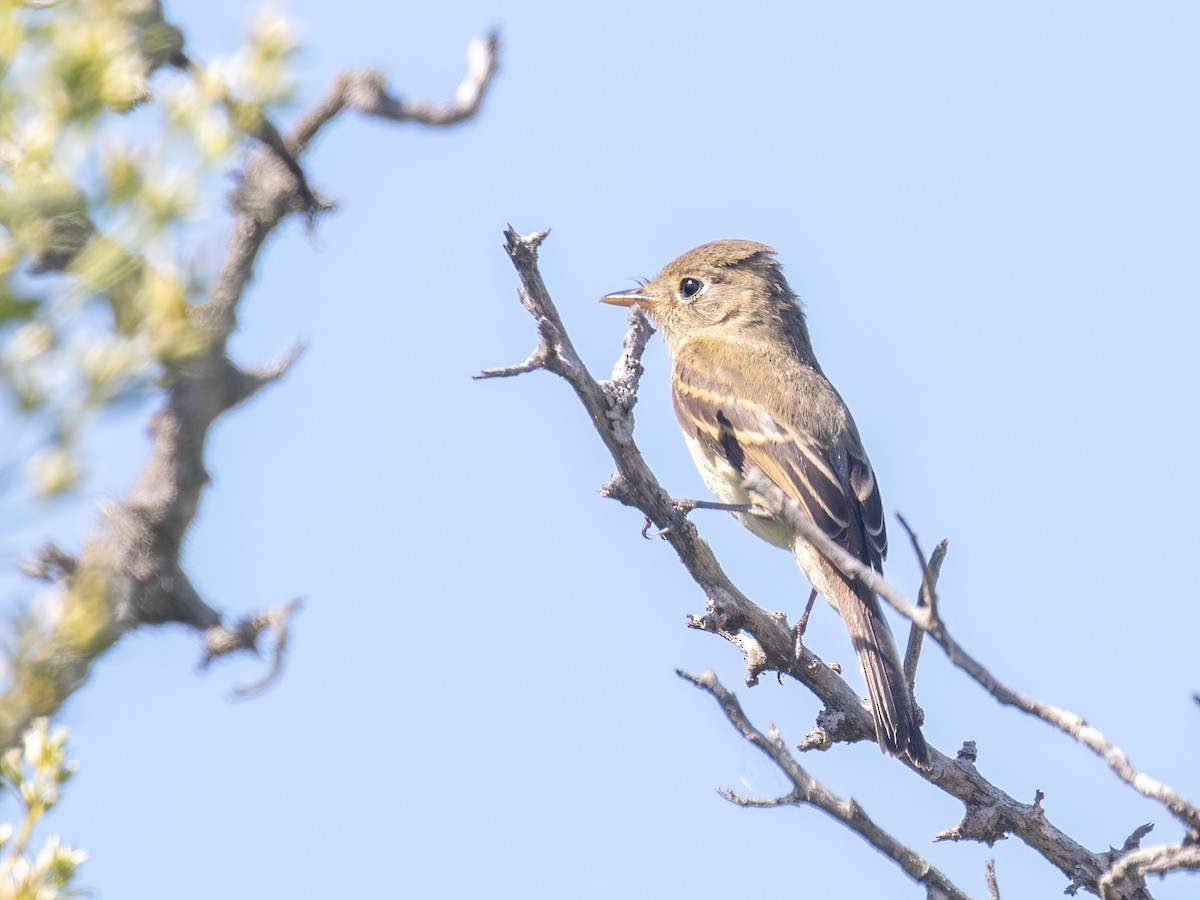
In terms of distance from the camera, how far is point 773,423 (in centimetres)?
747

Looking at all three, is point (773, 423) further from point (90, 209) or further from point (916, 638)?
point (90, 209)

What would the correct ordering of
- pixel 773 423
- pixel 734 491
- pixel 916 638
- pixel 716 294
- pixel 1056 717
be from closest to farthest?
pixel 1056 717, pixel 916 638, pixel 734 491, pixel 773 423, pixel 716 294

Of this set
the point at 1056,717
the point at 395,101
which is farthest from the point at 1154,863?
the point at 395,101

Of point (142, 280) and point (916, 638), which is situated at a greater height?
point (916, 638)

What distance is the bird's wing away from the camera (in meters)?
7.11

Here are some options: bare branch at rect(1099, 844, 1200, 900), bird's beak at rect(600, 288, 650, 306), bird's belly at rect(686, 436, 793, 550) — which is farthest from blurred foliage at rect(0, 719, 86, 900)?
bird's beak at rect(600, 288, 650, 306)

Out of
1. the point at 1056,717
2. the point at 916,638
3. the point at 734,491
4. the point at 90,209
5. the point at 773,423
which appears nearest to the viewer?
the point at 90,209

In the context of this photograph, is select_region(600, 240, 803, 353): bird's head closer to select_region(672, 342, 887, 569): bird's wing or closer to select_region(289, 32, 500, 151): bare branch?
select_region(672, 342, 887, 569): bird's wing

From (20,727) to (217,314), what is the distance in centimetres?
83

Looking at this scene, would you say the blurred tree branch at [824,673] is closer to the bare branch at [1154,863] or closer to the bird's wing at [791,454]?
the bare branch at [1154,863]

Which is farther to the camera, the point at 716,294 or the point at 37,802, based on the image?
the point at 716,294

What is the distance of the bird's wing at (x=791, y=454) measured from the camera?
23.3ft

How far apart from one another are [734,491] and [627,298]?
1998mm

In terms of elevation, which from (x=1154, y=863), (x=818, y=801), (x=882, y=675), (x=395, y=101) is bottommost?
(x=395, y=101)
